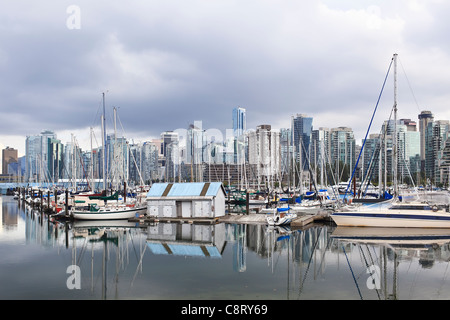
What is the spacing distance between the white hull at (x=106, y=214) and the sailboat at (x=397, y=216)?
2540 centimetres

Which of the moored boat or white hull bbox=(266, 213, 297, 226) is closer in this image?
white hull bbox=(266, 213, 297, 226)

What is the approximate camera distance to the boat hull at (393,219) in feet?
114

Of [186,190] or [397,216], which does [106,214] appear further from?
[397,216]

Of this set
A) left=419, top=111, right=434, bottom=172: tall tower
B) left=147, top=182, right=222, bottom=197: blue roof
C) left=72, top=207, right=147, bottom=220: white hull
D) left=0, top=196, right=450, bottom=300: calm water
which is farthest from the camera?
left=419, top=111, right=434, bottom=172: tall tower

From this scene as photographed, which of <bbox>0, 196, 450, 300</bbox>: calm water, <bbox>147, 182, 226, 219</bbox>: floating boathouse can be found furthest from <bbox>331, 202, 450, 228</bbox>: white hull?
<bbox>147, 182, 226, 219</bbox>: floating boathouse

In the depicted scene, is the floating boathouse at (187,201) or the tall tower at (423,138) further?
the tall tower at (423,138)

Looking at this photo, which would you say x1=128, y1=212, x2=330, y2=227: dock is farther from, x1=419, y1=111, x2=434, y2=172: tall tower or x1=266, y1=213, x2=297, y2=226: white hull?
x1=419, y1=111, x2=434, y2=172: tall tower

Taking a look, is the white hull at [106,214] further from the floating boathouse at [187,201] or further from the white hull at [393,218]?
A: the white hull at [393,218]

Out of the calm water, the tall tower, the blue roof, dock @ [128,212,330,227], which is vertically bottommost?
the calm water

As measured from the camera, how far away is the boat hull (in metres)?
34.8

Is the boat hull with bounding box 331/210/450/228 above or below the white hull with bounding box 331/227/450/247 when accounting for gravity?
above

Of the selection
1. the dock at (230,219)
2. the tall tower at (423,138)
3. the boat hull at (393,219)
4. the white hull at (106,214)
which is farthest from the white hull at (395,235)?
the tall tower at (423,138)
